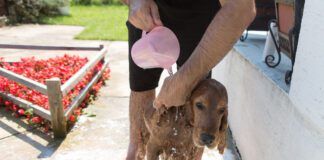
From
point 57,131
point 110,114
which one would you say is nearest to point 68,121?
point 57,131

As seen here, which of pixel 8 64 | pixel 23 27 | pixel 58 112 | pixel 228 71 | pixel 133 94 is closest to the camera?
pixel 133 94

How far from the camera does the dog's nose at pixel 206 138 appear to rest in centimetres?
147

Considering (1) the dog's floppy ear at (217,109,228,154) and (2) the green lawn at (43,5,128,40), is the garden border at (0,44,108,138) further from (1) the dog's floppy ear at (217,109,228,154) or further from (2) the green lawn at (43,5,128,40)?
(2) the green lawn at (43,5,128,40)

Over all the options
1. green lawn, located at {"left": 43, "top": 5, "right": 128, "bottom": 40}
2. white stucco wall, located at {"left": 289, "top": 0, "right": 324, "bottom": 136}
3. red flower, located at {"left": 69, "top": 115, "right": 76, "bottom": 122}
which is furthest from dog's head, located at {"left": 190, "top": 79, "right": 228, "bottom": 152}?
green lawn, located at {"left": 43, "top": 5, "right": 128, "bottom": 40}

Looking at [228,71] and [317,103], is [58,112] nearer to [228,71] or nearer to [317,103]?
[228,71]

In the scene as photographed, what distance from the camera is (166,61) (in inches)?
65.3

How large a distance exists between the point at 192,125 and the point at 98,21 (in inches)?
374

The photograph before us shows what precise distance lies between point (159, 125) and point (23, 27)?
9346 mm

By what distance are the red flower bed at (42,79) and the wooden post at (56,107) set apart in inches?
9.5

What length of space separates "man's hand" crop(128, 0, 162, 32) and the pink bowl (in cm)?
4

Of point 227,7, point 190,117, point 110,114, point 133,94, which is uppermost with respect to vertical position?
point 227,7

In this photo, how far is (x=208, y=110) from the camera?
1488 millimetres

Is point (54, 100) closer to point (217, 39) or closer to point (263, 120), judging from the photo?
point (263, 120)

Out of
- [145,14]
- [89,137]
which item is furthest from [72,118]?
[145,14]
